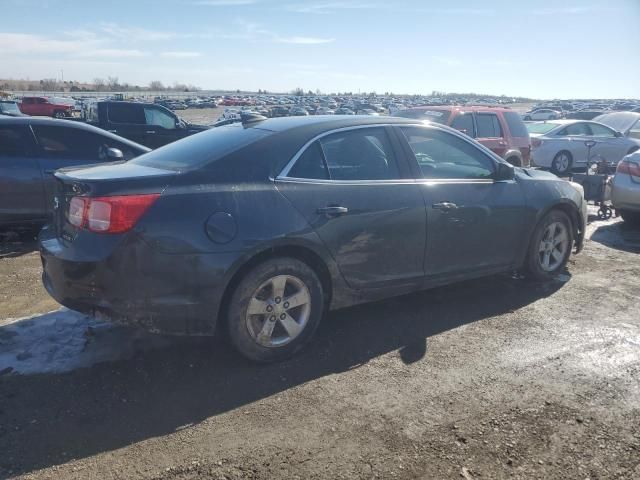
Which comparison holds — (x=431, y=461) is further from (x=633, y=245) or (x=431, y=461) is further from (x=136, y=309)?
(x=633, y=245)

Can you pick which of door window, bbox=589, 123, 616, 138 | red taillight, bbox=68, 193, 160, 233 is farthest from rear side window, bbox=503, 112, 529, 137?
red taillight, bbox=68, 193, 160, 233

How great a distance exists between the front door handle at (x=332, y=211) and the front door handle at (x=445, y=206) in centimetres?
90

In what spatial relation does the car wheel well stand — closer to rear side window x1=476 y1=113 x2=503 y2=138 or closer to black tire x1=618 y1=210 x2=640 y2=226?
black tire x1=618 y1=210 x2=640 y2=226

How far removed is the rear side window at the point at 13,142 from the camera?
6.57m

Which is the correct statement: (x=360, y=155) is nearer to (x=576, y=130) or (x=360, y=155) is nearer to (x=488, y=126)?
(x=488, y=126)

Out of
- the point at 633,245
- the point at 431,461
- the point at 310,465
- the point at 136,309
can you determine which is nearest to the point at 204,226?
the point at 136,309

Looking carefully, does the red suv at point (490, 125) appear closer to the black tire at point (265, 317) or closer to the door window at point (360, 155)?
the door window at point (360, 155)

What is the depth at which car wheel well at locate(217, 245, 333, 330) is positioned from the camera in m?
3.65

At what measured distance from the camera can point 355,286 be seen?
4.20m

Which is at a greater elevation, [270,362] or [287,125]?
[287,125]

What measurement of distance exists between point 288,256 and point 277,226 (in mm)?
256

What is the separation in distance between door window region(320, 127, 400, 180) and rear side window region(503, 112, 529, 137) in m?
7.69

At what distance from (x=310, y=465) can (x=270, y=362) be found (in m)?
1.11

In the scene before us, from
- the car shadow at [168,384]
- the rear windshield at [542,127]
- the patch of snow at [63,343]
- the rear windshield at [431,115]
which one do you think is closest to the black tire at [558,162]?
the rear windshield at [542,127]
